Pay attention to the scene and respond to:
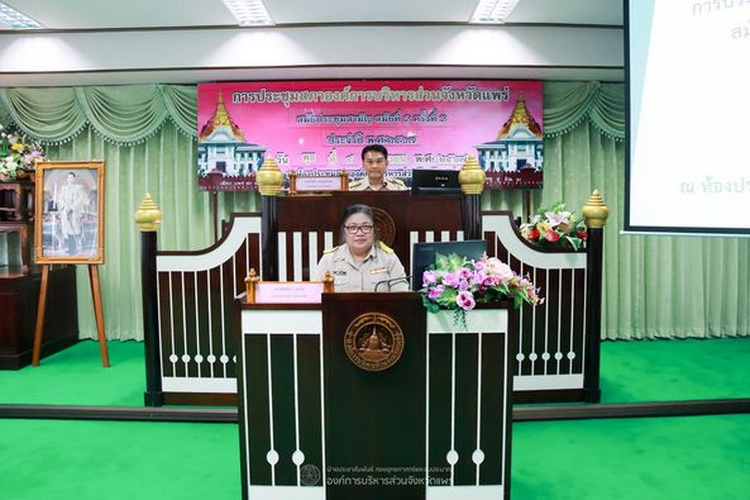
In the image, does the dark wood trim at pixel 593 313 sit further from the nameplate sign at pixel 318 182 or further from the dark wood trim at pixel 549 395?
the nameplate sign at pixel 318 182

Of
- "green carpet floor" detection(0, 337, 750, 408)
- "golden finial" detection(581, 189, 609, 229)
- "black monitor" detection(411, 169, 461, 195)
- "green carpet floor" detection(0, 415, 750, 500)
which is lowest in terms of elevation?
"green carpet floor" detection(0, 415, 750, 500)

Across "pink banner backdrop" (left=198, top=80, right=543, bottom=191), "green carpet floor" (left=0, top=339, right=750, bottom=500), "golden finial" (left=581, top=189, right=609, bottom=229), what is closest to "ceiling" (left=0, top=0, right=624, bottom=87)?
"pink banner backdrop" (left=198, top=80, right=543, bottom=191)

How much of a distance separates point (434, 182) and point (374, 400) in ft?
5.08

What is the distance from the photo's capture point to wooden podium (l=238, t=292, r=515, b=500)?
204 cm

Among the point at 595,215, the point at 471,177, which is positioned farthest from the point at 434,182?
the point at 595,215

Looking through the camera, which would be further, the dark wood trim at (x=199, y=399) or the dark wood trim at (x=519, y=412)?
the dark wood trim at (x=199, y=399)

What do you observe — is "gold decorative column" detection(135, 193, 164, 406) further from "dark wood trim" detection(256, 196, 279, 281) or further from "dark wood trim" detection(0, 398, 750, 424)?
"dark wood trim" detection(256, 196, 279, 281)

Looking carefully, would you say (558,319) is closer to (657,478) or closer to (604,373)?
(604,373)

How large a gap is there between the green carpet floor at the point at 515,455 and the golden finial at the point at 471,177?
1.34 metres

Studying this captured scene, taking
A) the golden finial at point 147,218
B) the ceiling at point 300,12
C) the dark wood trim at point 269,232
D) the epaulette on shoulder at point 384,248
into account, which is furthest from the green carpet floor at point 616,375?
the ceiling at point 300,12

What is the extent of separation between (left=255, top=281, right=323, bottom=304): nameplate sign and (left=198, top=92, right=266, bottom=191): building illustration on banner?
3.21 metres

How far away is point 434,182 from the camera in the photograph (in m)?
3.28

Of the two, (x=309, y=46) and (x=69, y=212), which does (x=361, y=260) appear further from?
(x=69, y=212)

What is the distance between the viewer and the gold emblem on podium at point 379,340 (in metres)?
2.02
